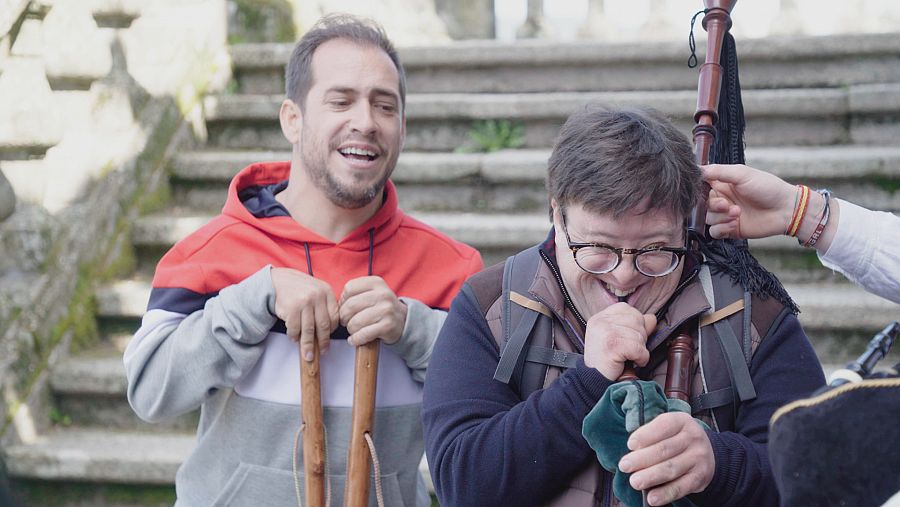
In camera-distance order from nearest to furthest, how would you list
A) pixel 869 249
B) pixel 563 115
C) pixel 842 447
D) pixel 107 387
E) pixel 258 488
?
pixel 842 447 → pixel 869 249 → pixel 258 488 → pixel 107 387 → pixel 563 115

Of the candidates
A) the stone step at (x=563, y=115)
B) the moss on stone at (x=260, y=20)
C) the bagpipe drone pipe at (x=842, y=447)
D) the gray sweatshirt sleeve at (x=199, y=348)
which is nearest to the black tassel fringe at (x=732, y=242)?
the bagpipe drone pipe at (x=842, y=447)

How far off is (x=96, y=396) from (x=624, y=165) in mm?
2266

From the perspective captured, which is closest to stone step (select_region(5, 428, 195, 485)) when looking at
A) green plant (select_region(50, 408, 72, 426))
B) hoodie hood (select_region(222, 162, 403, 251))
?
green plant (select_region(50, 408, 72, 426))

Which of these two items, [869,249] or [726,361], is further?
[869,249]

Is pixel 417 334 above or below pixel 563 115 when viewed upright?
below

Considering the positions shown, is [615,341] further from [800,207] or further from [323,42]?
[323,42]

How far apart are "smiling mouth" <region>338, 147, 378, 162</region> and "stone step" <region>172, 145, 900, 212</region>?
4.84ft

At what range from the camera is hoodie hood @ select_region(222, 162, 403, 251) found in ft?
6.49

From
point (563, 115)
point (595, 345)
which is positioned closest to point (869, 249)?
point (595, 345)

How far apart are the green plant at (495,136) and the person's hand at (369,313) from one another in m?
1.97

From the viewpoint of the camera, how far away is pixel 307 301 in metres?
1.73

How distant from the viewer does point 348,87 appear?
1945 millimetres

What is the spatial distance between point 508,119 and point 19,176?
1.92 m

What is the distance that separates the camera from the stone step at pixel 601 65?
371 cm
